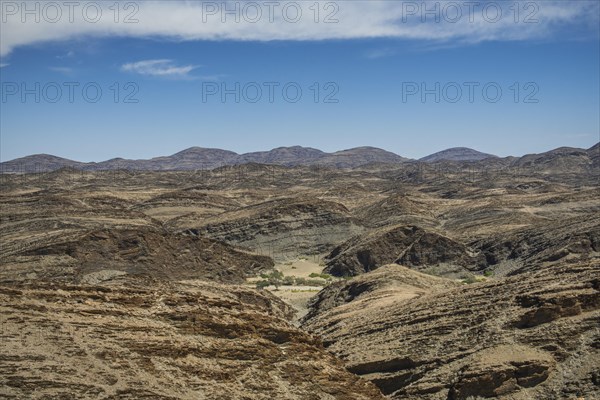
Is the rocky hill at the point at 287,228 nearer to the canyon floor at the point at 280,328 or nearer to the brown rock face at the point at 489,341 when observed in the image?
the canyon floor at the point at 280,328

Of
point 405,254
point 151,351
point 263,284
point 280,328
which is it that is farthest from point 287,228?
point 151,351

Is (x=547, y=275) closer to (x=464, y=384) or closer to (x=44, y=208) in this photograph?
(x=464, y=384)

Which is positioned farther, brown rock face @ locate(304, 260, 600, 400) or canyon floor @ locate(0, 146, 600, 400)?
brown rock face @ locate(304, 260, 600, 400)

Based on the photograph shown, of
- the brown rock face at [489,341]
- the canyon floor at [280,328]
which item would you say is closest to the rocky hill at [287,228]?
the canyon floor at [280,328]

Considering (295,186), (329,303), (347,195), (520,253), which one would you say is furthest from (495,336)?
(295,186)

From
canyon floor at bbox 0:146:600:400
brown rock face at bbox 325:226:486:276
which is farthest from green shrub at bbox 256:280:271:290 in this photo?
brown rock face at bbox 325:226:486:276

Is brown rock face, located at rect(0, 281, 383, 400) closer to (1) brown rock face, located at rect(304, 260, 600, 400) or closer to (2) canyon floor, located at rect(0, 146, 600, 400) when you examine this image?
(2) canyon floor, located at rect(0, 146, 600, 400)

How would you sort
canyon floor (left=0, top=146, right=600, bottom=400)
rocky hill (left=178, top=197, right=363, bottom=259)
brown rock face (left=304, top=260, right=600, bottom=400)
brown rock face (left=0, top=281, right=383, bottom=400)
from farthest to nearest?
rocky hill (left=178, top=197, right=363, bottom=259)
brown rock face (left=304, top=260, right=600, bottom=400)
canyon floor (left=0, top=146, right=600, bottom=400)
brown rock face (left=0, top=281, right=383, bottom=400)
